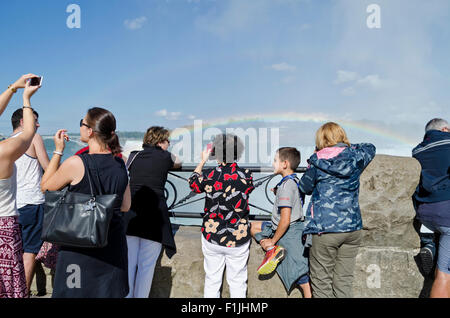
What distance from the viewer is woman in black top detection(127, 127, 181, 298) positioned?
10.1 ft

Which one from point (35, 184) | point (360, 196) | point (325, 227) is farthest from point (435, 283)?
point (35, 184)

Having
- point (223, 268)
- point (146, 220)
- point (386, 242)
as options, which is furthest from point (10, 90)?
point (386, 242)

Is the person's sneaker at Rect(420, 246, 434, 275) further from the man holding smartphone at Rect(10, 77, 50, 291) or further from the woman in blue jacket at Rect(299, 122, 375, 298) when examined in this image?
the man holding smartphone at Rect(10, 77, 50, 291)

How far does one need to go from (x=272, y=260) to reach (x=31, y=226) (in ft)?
8.33

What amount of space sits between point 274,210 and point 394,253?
1302 mm

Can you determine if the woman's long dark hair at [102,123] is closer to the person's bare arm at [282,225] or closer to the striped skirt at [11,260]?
the striped skirt at [11,260]

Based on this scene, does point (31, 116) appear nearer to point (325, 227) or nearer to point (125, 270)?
point (125, 270)

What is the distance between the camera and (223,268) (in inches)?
123

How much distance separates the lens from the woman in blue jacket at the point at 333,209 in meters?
2.81

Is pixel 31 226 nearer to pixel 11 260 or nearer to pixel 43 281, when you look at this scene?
pixel 43 281

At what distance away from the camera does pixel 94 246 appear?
217cm

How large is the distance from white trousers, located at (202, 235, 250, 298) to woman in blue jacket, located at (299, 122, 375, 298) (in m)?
0.62

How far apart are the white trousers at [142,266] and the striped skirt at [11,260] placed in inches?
35.3

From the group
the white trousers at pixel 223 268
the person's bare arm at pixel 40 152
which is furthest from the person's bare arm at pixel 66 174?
the white trousers at pixel 223 268
